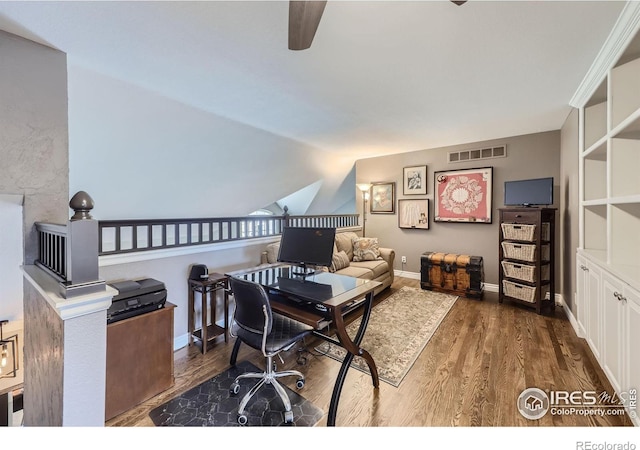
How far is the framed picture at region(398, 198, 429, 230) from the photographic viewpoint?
4812 millimetres

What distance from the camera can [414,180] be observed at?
4.93m

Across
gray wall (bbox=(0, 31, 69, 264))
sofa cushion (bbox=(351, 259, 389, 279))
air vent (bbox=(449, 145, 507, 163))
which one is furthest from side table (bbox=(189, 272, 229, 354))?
air vent (bbox=(449, 145, 507, 163))

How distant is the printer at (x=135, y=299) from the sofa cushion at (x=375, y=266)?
258 centimetres

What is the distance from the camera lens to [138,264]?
235 centimetres

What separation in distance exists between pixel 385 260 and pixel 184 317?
292 cm

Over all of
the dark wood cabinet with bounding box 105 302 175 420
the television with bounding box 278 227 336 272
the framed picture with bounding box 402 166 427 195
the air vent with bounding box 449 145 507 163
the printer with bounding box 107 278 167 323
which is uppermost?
the air vent with bounding box 449 145 507 163

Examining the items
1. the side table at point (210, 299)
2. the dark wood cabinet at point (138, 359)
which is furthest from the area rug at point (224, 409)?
the side table at point (210, 299)

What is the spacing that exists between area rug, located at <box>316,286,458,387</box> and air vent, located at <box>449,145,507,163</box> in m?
2.23

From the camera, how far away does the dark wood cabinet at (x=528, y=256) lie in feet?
10.9

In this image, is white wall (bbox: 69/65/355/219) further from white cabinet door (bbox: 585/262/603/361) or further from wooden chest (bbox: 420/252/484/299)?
white cabinet door (bbox: 585/262/603/361)

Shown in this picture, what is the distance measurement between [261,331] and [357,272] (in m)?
2.09

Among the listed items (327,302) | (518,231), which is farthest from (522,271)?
(327,302)

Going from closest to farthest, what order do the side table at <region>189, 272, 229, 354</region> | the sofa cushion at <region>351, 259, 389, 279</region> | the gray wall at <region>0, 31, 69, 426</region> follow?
the gray wall at <region>0, 31, 69, 426</region> < the side table at <region>189, 272, 229, 354</region> < the sofa cushion at <region>351, 259, 389, 279</region>
